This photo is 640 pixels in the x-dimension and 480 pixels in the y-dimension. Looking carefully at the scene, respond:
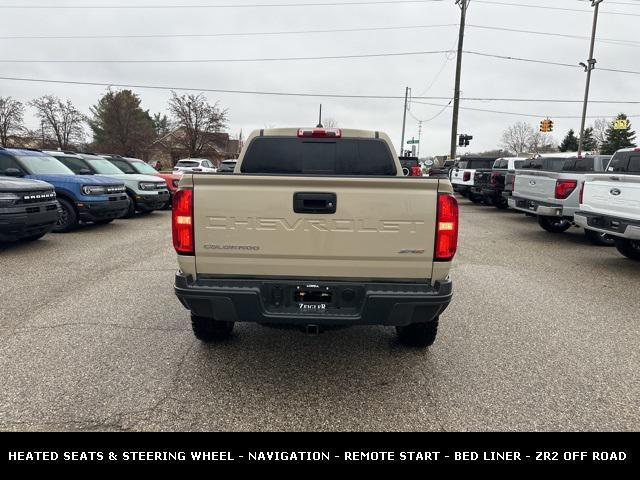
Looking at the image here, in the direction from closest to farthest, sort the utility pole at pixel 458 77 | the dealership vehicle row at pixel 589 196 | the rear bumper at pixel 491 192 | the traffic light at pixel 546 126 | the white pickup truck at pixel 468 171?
the dealership vehicle row at pixel 589 196 → the rear bumper at pixel 491 192 → the white pickup truck at pixel 468 171 → the utility pole at pixel 458 77 → the traffic light at pixel 546 126

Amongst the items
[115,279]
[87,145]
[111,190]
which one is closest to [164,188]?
[111,190]

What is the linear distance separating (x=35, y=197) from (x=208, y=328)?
18.7 ft

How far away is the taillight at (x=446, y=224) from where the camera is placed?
2742mm

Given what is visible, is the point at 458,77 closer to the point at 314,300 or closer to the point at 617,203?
the point at 617,203

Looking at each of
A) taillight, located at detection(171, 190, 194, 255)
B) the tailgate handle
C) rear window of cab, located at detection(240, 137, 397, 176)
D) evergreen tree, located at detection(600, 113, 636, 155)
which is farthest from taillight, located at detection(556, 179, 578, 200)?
evergreen tree, located at detection(600, 113, 636, 155)

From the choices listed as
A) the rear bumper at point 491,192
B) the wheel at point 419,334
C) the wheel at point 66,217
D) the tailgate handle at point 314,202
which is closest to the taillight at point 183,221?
the tailgate handle at point 314,202

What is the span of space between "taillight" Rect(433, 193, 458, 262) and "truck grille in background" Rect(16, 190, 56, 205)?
7.22 m

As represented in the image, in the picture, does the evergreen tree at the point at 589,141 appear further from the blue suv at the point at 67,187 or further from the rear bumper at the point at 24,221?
the rear bumper at the point at 24,221

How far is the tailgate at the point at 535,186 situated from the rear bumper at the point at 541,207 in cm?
10

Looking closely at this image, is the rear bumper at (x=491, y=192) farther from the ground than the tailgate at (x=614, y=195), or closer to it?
closer to it

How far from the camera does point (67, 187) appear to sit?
910 centimetres

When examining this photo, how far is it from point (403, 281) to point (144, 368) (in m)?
2.21
